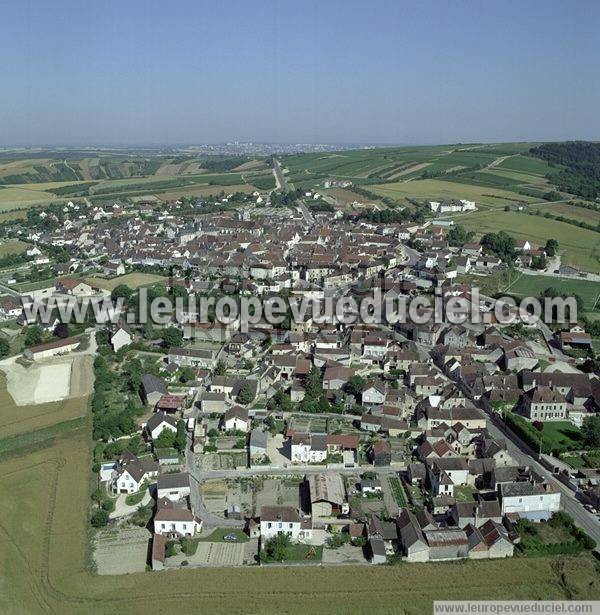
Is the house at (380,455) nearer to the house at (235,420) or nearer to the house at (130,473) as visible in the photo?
the house at (235,420)

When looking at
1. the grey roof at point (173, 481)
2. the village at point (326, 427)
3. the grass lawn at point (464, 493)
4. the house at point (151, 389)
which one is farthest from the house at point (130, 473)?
the grass lawn at point (464, 493)

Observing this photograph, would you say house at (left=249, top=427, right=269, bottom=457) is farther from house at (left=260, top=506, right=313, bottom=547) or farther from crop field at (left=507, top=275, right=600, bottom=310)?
crop field at (left=507, top=275, right=600, bottom=310)

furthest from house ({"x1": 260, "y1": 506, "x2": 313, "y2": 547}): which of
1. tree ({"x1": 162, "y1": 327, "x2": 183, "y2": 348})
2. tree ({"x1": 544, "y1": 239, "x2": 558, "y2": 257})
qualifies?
tree ({"x1": 544, "y1": 239, "x2": 558, "y2": 257})

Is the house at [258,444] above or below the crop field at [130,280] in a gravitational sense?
above

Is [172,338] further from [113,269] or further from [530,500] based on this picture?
[530,500]

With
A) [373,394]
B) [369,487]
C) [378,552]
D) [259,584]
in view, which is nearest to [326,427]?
[373,394]
